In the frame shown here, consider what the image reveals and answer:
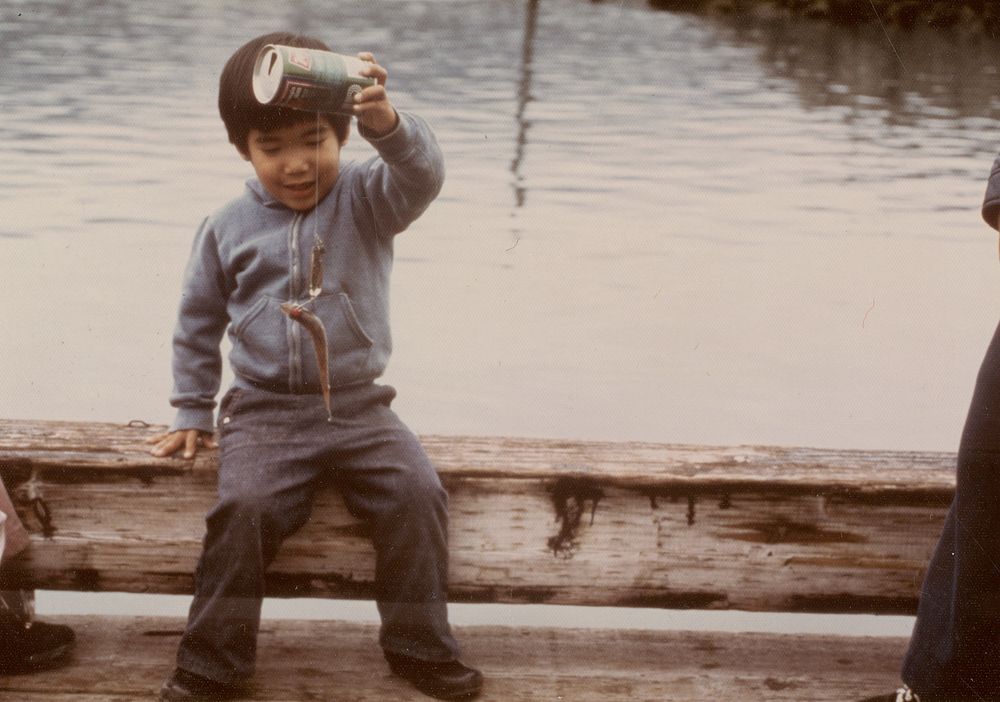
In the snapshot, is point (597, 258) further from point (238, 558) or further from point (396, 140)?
point (238, 558)

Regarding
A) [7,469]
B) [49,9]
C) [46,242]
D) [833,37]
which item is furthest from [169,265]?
[833,37]

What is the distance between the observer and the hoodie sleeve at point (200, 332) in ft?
8.96

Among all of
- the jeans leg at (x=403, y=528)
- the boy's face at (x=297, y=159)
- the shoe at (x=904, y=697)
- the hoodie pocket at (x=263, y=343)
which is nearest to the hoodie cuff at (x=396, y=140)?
the boy's face at (x=297, y=159)

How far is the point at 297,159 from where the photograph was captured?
2.62 m

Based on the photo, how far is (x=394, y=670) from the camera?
2662 millimetres

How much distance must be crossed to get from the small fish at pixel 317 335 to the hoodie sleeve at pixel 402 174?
0.25m

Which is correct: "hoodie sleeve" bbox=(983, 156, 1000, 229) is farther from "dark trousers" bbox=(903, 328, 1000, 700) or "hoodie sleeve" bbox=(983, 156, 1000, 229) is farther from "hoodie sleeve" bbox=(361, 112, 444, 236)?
"hoodie sleeve" bbox=(361, 112, 444, 236)

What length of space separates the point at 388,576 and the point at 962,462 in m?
1.02

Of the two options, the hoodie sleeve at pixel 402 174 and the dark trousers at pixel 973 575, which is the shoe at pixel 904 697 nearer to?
the dark trousers at pixel 973 575

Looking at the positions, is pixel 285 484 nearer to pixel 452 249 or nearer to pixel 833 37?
pixel 452 249

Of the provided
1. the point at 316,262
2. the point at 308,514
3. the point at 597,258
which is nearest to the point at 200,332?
the point at 316,262

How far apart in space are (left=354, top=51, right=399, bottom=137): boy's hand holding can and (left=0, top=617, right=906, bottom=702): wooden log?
1.02 meters

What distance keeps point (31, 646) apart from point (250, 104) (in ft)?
3.58

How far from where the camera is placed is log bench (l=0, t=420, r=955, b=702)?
8.66 ft
